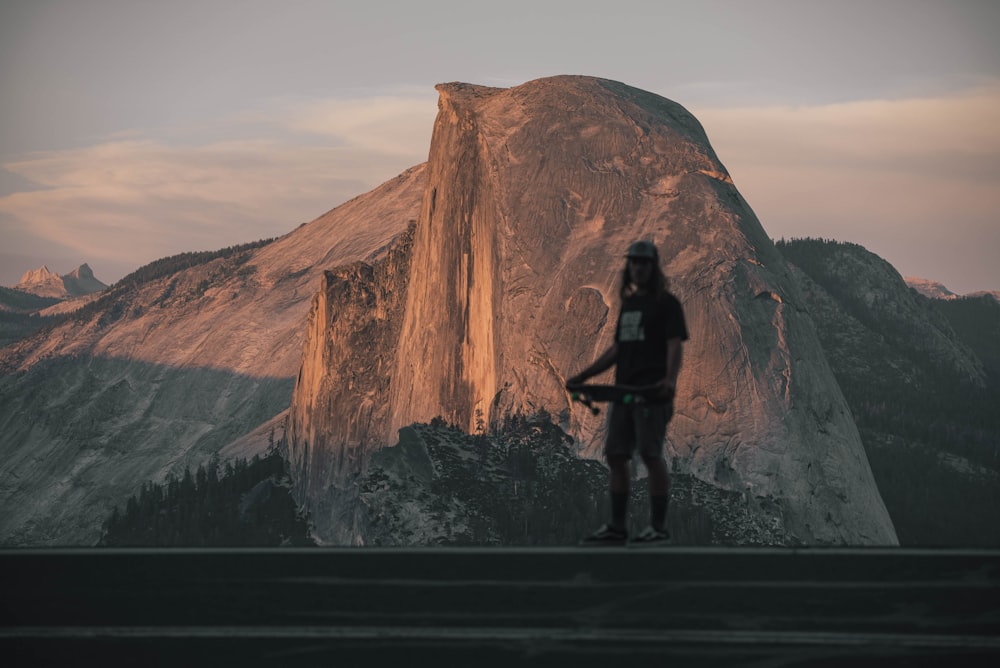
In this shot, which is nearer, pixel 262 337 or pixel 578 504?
pixel 578 504

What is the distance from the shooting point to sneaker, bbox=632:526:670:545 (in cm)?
1173

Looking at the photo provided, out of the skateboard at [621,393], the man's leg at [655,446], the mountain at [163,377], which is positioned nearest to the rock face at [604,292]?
the mountain at [163,377]

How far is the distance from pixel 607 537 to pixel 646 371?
52.6 inches

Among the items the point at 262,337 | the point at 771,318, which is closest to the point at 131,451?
→ the point at 262,337

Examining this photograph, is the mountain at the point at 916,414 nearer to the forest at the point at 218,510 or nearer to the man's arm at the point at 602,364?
the forest at the point at 218,510

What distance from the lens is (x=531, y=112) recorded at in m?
73.0

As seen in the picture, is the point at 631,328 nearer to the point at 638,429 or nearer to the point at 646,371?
the point at 646,371

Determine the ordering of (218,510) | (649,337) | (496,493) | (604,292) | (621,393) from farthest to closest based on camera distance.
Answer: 1. (218,510)
2. (496,493)
3. (604,292)
4. (649,337)
5. (621,393)

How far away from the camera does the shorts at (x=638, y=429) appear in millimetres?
11914

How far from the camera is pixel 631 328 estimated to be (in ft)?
39.5

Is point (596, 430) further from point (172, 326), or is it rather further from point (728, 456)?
point (172, 326)

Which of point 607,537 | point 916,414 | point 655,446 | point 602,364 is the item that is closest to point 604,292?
point 602,364
